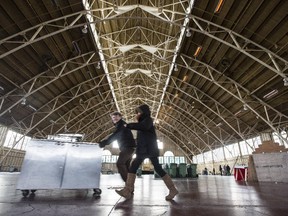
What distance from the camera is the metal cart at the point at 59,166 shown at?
282 cm

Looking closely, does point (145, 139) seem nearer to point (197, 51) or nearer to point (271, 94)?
point (197, 51)

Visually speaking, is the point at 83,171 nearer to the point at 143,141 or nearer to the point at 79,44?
the point at 143,141

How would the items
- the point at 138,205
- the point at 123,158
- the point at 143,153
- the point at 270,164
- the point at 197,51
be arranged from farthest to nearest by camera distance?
the point at 197,51
the point at 270,164
the point at 123,158
the point at 143,153
the point at 138,205

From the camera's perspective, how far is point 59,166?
117 inches

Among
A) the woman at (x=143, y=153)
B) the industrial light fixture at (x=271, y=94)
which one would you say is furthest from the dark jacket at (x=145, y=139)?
the industrial light fixture at (x=271, y=94)

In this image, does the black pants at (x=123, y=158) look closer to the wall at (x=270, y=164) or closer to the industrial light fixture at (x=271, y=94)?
the wall at (x=270, y=164)

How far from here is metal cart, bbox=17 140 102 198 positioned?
→ 111 inches

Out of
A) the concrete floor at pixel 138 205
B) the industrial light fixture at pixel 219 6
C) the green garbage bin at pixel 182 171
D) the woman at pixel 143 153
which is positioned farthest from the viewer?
the green garbage bin at pixel 182 171

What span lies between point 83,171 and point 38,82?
12.3 meters

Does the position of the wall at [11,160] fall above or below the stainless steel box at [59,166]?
above

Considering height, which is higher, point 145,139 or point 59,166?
point 145,139

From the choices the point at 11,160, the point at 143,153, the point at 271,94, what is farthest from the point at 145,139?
the point at 11,160

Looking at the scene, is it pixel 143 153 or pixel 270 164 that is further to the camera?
pixel 270 164

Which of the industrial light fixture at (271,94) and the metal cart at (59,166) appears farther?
the industrial light fixture at (271,94)
